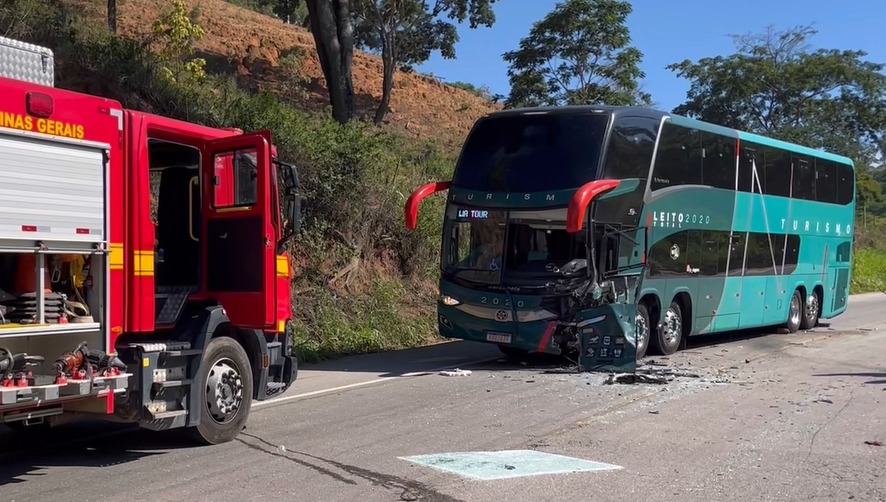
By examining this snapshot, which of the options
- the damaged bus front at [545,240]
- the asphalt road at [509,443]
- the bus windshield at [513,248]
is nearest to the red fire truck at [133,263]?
the asphalt road at [509,443]

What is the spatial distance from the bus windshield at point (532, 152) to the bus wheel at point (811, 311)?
918 cm

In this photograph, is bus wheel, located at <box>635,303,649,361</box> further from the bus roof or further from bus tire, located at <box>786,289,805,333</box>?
bus tire, located at <box>786,289,805,333</box>

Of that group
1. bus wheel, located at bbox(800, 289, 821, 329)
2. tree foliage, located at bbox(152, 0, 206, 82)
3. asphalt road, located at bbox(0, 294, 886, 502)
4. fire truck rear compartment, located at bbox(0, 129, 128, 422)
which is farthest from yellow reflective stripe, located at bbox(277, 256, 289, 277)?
bus wheel, located at bbox(800, 289, 821, 329)

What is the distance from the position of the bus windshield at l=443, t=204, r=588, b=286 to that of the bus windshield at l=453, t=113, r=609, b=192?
449 mm

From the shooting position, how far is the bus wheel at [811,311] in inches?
742

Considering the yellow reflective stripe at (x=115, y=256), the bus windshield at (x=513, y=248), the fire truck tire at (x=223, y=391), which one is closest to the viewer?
the yellow reflective stripe at (x=115, y=256)

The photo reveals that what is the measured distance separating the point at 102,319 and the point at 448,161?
21311 mm

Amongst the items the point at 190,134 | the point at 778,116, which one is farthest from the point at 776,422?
the point at 778,116

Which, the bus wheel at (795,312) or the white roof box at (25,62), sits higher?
the white roof box at (25,62)

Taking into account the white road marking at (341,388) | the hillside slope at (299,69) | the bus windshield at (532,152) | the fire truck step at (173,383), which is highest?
the hillside slope at (299,69)

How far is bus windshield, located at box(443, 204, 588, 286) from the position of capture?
1230cm

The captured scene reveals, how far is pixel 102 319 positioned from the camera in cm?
663

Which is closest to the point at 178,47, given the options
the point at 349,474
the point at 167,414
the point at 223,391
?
the point at 223,391

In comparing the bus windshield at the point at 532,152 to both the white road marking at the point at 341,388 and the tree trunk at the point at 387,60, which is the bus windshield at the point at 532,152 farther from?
the tree trunk at the point at 387,60
